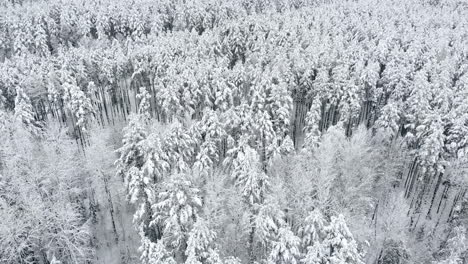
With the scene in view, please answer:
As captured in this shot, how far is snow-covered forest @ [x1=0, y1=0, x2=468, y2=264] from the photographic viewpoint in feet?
87.5

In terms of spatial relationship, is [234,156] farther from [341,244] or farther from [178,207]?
[341,244]

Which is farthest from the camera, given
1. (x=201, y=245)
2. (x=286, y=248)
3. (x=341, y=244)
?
(x=201, y=245)

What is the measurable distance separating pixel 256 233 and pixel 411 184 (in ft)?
85.6

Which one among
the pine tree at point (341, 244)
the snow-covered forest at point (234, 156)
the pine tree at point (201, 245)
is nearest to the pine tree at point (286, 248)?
the snow-covered forest at point (234, 156)

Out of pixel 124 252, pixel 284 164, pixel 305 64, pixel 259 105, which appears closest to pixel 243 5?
pixel 305 64

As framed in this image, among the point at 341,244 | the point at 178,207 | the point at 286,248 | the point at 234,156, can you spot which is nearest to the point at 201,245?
the point at 178,207

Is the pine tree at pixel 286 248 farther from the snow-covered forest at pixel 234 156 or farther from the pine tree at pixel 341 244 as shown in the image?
Result: the pine tree at pixel 341 244

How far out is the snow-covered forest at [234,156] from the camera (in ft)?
87.5

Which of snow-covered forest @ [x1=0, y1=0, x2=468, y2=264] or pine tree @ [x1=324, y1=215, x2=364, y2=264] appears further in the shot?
snow-covered forest @ [x1=0, y1=0, x2=468, y2=264]

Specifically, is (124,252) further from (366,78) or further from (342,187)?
(366,78)

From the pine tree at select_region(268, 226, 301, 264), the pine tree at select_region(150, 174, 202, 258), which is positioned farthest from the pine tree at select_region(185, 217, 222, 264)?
the pine tree at select_region(268, 226, 301, 264)

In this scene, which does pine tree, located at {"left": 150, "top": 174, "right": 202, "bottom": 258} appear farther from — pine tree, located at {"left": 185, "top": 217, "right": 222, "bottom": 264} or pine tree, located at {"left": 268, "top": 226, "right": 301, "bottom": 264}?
pine tree, located at {"left": 268, "top": 226, "right": 301, "bottom": 264}

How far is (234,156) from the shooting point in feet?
118

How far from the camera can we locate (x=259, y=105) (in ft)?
129
